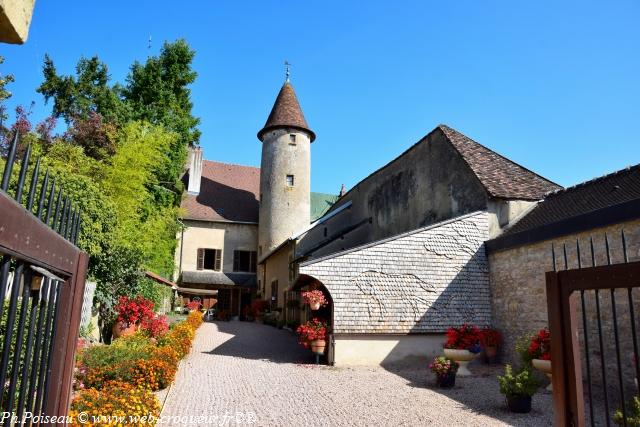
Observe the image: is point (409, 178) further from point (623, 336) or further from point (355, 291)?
point (623, 336)

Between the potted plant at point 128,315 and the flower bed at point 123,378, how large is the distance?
95.6 inches

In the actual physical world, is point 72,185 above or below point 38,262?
above

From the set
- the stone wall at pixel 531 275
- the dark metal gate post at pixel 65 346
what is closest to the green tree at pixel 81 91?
the stone wall at pixel 531 275

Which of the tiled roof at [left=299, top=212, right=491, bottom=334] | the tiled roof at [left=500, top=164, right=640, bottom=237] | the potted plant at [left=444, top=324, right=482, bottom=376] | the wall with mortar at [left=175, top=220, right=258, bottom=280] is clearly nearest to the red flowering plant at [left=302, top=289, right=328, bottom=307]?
the tiled roof at [left=299, top=212, right=491, bottom=334]

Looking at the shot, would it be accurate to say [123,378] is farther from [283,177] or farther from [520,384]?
[283,177]

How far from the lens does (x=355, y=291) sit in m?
12.4

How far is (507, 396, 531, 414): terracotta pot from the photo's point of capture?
7641 mm

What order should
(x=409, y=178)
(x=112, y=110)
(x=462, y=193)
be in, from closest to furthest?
(x=462, y=193) < (x=409, y=178) < (x=112, y=110)

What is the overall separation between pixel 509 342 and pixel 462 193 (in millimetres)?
4697

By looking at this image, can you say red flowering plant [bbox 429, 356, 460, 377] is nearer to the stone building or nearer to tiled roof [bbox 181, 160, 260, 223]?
the stone building

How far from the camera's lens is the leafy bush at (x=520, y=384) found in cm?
763

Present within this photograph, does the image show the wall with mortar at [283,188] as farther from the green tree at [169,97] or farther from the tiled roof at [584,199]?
the tiled roof at [584,199]

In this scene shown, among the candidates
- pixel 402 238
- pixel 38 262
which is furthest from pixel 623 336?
pixel 38 262

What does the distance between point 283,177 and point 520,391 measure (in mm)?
21014
